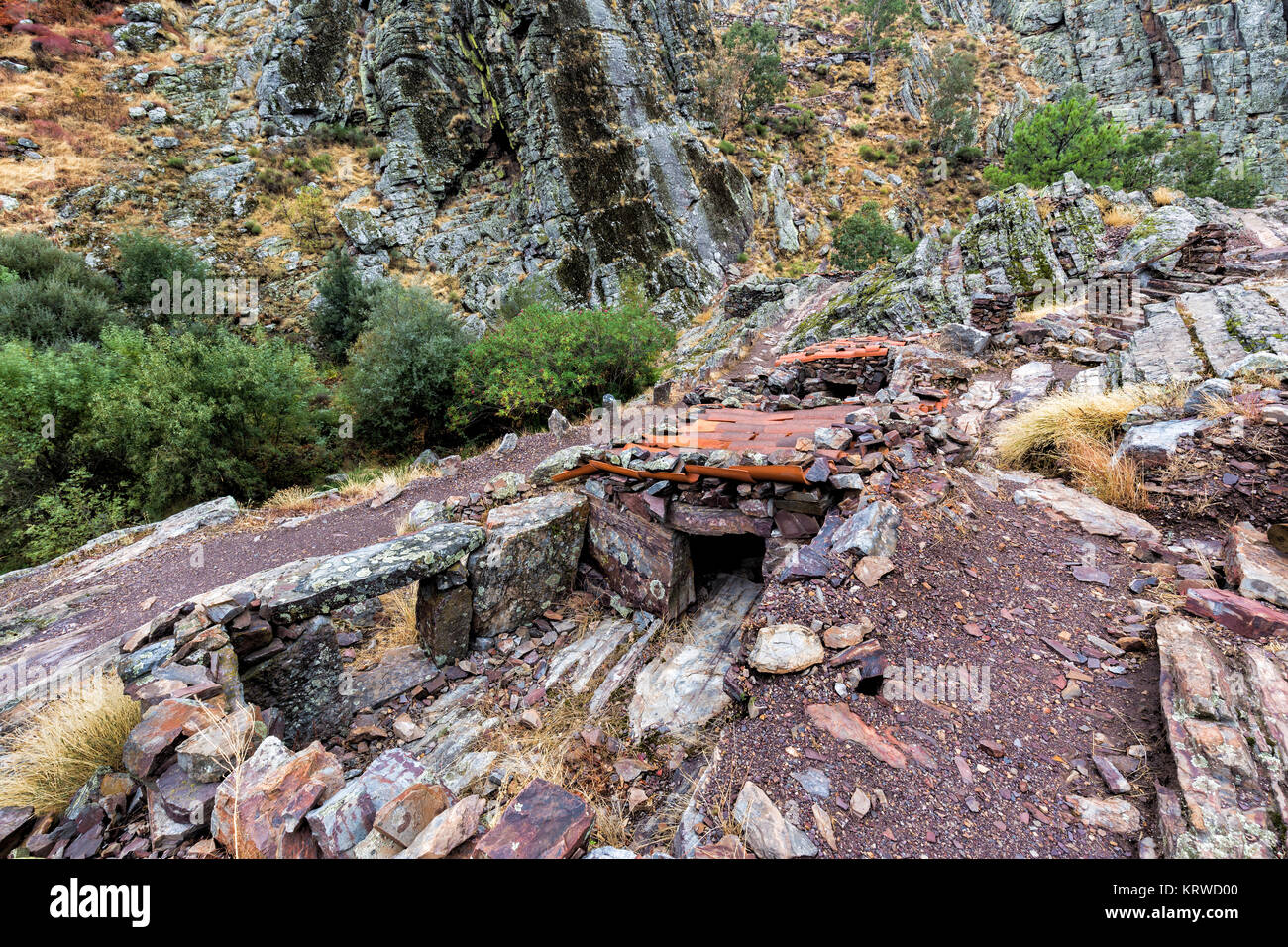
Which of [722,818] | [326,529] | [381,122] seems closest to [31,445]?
[326,529]

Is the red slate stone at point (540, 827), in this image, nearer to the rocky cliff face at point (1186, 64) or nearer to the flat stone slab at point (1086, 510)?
the flat stone slab at point (1086, 510)

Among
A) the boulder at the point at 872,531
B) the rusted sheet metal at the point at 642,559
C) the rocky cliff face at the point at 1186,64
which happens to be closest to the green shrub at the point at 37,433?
the rusted sheet metal at the point at 642,559

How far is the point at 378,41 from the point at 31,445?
30.0 meters

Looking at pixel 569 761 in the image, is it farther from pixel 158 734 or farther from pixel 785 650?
pixel 158 734

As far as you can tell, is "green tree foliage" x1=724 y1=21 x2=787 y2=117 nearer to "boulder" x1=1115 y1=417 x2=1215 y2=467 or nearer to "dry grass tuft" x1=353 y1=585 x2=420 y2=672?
"boulder" x1=1115 y1=417 x2=1215 y2=467

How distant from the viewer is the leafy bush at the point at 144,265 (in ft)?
58.0

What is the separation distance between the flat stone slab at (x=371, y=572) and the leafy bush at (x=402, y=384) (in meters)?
8.32

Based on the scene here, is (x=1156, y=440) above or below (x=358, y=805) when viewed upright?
above

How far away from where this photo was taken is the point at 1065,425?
4594 millimetres

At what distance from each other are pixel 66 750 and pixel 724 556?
5308mm

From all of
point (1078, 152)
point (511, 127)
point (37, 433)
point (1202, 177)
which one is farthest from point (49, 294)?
point (1202, 177)

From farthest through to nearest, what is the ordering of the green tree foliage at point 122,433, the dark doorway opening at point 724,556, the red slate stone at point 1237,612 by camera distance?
the green tree foliage at point 122,433 < the dark doorway opening at point 724,556 < the red slate stone at point 1237,612

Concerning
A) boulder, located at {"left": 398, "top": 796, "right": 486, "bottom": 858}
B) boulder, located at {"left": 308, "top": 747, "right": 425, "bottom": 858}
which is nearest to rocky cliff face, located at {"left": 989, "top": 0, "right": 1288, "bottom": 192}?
boulder, located at {"left": 398, "top": 796, "right": 486, "bottom": 858}
